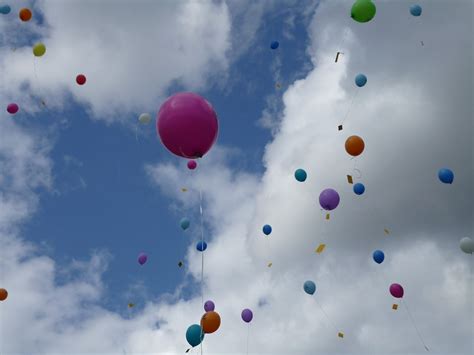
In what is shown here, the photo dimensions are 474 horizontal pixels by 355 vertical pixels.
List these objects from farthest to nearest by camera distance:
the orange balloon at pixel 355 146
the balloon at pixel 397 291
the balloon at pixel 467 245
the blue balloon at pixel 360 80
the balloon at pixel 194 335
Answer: the blue balloon at pixel 360 80
the balloon at pixel 397 291
the balloon at pixel 467 245
the orange balloon at pixel 355 146
the balloon at pixel 194 335

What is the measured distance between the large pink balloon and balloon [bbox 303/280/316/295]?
5.14 metres

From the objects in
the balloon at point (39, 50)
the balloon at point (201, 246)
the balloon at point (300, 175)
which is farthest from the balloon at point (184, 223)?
the balloon at point (39, 50)

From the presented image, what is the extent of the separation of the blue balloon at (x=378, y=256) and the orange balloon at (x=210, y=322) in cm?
470

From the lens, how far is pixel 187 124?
23.7 feet

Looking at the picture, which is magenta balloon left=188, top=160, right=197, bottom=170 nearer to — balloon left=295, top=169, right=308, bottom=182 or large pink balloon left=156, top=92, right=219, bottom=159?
balloon left=295, top=169, right=308, bottom=182

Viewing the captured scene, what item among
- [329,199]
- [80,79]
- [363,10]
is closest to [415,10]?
[363,10]

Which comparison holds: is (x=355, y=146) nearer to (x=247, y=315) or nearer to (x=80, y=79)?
(x=247, y=315)

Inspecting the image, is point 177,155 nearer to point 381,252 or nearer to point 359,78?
point 359,78

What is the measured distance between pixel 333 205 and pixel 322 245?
95 cm

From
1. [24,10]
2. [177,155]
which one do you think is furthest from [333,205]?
[24,10]

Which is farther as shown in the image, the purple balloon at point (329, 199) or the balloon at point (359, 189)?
the balloon at point (359, 189)

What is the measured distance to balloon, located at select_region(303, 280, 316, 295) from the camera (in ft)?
35.7

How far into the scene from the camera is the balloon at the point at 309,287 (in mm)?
10890

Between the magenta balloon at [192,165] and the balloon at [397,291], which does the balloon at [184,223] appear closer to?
the magenta balloon at [192,165]
